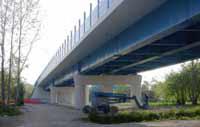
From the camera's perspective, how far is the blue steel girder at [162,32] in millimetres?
17391

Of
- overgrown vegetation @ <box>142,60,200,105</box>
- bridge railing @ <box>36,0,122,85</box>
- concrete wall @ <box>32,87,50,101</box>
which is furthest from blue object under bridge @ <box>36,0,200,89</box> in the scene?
concrete wall @ <box>32,87,50,101</box>

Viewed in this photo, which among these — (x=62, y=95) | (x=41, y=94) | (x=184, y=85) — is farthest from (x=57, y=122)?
(x=41, y=94)

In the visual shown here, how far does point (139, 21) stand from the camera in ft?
74.5

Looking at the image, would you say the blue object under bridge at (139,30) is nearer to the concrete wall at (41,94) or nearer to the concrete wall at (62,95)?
the concrete wall at (62,95)

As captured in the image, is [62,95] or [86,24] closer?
[86,24]

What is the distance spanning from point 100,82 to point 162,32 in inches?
1349

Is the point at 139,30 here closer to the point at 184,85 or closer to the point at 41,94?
the point at 184,85

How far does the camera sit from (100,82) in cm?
5391

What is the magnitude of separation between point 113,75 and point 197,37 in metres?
33.7

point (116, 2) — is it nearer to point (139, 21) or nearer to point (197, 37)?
point (139, 21)

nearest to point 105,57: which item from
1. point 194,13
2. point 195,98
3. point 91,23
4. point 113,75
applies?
point 91,23

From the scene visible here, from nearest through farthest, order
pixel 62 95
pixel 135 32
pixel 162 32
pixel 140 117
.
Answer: pixel 162 32 → pixel 135 32 → pixel 140 117 → pixel 62 95

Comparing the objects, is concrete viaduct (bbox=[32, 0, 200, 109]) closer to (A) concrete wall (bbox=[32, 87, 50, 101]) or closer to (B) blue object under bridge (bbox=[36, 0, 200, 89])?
(B) blue object under bridge (bbox=[36, 0, 200, 89])

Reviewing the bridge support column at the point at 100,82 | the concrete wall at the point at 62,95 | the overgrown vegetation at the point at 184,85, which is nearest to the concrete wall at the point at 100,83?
the bridge support column at the point at 100,82
